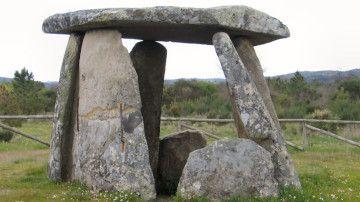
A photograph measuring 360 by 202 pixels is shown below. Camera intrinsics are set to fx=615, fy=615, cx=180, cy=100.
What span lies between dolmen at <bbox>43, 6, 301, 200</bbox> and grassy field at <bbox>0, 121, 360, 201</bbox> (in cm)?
41

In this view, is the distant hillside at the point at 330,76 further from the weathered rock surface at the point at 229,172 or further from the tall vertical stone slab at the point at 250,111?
the weathered rock surface at the point at 229,172

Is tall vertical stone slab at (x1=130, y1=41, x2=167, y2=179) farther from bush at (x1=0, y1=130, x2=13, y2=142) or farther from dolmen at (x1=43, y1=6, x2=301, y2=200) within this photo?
bush at (x1=0, y1=130, x2=13, y2=142)

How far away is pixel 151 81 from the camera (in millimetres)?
14602

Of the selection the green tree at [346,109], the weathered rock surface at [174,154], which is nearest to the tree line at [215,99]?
the green tree at [346,109]

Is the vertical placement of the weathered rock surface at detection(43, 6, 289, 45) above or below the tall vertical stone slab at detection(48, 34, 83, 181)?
above

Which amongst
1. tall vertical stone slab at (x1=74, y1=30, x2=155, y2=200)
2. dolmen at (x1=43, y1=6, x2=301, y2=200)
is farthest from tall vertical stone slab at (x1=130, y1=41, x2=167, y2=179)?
tall vertical stone slab at (x1=74, y1=30, x2=155, y2=200)

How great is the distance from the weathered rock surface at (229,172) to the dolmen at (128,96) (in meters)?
0.03

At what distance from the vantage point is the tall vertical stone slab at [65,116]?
13131mm

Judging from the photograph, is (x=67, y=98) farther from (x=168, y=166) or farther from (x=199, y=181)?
(x=199, y=181)

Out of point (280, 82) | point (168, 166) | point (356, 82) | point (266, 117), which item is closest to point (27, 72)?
point (280, 82)

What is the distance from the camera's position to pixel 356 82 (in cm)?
4997

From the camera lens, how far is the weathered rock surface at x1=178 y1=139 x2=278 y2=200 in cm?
1069

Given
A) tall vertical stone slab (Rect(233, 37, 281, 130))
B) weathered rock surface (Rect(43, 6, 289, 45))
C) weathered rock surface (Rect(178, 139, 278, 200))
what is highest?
weathered rock surface (Rect(43, 6, 289, 45))

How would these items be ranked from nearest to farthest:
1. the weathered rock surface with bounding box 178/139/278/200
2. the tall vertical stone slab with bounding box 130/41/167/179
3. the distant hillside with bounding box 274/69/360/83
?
the weathered rock surface with bounding box 178/139/278/200
the tall vertical stone slab with bounding box 130/41/167/179
the distant hillside with bounding box 274/69/360/83
